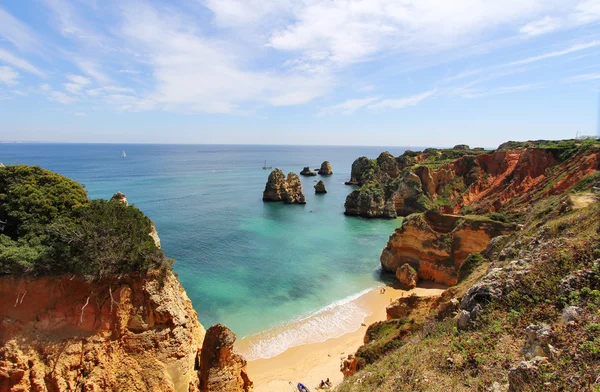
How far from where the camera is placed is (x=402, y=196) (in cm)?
6341

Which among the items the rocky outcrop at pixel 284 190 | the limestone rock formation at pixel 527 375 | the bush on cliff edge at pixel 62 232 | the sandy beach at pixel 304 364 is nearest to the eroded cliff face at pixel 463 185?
the rocky outcrop at pixel 284 190

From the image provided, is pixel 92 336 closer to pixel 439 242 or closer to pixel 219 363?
pixel 219 363

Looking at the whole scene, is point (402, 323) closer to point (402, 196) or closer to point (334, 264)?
point (334, 264)

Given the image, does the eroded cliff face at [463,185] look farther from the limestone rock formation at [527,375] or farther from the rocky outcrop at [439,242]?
the limestone rock formation at [527,375]

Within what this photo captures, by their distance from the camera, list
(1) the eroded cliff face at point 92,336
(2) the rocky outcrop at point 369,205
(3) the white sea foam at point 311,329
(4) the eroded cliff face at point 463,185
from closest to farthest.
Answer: (1) the eroded cliff face at point 92,336 < (3) the white sea foam at point 311,329 < (4) the eroded cliff face at point 463,185 < (2) the rocky outcrop at point 369,205

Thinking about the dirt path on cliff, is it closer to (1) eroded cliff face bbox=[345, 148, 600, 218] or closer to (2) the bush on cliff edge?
(2) the bush on cliff edge

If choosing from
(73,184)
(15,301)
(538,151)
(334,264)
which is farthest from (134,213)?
(538,151)

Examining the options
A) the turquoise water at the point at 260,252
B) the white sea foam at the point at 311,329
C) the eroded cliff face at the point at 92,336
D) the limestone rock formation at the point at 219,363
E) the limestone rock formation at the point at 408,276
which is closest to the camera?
the eroded cliff face at the point at 92,336

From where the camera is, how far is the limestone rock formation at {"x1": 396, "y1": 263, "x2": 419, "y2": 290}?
30297mm

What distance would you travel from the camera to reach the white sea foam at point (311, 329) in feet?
75.4

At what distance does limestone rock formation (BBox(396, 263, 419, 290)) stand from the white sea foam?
5098 millimetres

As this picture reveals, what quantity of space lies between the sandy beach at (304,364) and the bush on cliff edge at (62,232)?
11.6 m

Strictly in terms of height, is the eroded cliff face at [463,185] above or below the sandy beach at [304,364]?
above

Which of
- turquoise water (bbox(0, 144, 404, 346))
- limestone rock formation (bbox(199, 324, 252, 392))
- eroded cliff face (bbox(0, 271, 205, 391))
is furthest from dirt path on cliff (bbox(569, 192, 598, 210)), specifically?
eroded cliff face (bbox(0, 271, 205, 391))
